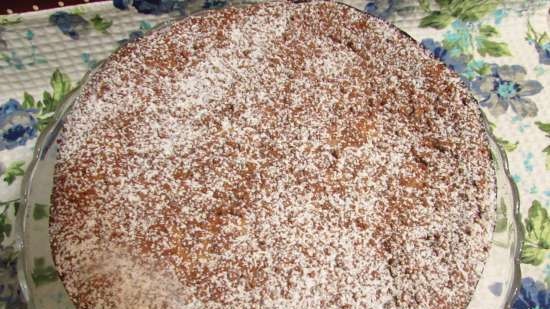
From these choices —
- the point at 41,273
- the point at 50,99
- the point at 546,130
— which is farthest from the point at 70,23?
the point at 546,130

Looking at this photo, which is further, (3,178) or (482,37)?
(482,37)

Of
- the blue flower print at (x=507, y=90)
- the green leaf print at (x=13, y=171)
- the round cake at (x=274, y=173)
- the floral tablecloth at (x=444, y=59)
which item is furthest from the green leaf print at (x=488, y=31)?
the green leaf print at (x=13, y=171)

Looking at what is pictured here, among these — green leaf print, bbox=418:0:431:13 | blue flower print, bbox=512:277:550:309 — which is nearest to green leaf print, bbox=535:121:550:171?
blue flower print, bbox=512:277:550:309

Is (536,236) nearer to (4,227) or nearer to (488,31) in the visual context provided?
(488,31)

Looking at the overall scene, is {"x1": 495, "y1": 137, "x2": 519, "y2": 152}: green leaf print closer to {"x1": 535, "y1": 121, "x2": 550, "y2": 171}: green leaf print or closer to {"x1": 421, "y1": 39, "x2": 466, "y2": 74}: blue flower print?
{"x1": 535, "y1": 121, "x2": 550, "y2": 171}: green leaf print

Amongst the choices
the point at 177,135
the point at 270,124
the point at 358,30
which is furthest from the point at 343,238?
the point at 358,30

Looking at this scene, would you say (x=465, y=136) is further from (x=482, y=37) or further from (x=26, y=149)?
(x=26, y=149)
